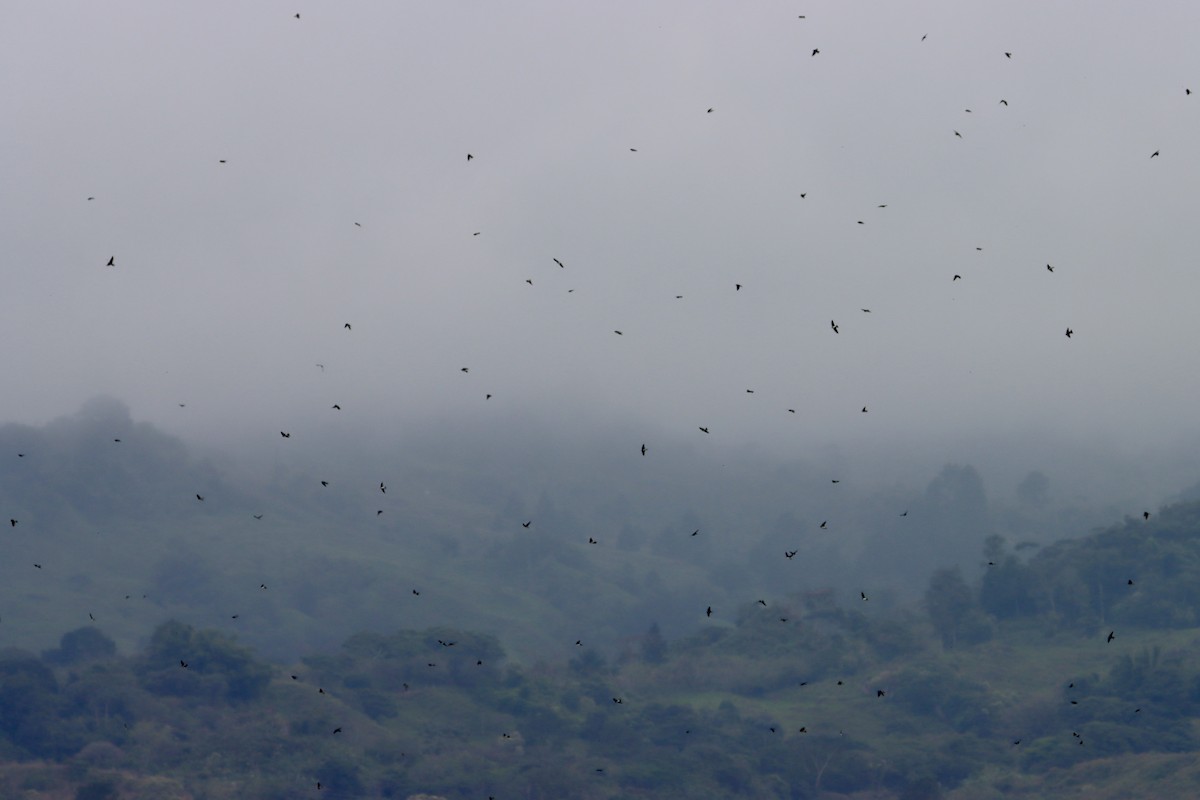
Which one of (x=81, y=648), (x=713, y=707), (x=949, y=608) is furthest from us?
(x=81, y=648)

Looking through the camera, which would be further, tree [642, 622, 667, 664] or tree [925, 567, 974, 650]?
tree [642, 622, 667, 664]

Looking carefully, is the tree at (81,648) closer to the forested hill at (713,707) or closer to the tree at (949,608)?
the forested hill at (713,707)

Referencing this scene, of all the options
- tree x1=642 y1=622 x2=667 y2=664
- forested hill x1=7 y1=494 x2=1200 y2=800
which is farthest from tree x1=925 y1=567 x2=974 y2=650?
tree x1=642 y1=622 x2=667 y2=664

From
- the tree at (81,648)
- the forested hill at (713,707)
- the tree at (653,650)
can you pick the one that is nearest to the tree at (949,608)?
the forested hill at (713,707)

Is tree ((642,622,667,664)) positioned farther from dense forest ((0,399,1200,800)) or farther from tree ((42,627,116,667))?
tree ((42,627,116,667))

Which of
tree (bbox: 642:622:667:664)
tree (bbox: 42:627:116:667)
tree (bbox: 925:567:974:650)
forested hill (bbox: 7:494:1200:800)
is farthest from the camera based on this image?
tree (bbox: 42:627:116:667)

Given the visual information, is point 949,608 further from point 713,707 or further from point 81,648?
point 81,648

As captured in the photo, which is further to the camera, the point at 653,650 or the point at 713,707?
the point at 653,650

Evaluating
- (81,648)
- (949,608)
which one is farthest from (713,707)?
(81,648)

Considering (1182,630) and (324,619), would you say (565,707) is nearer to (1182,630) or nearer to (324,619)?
(1182,630)
